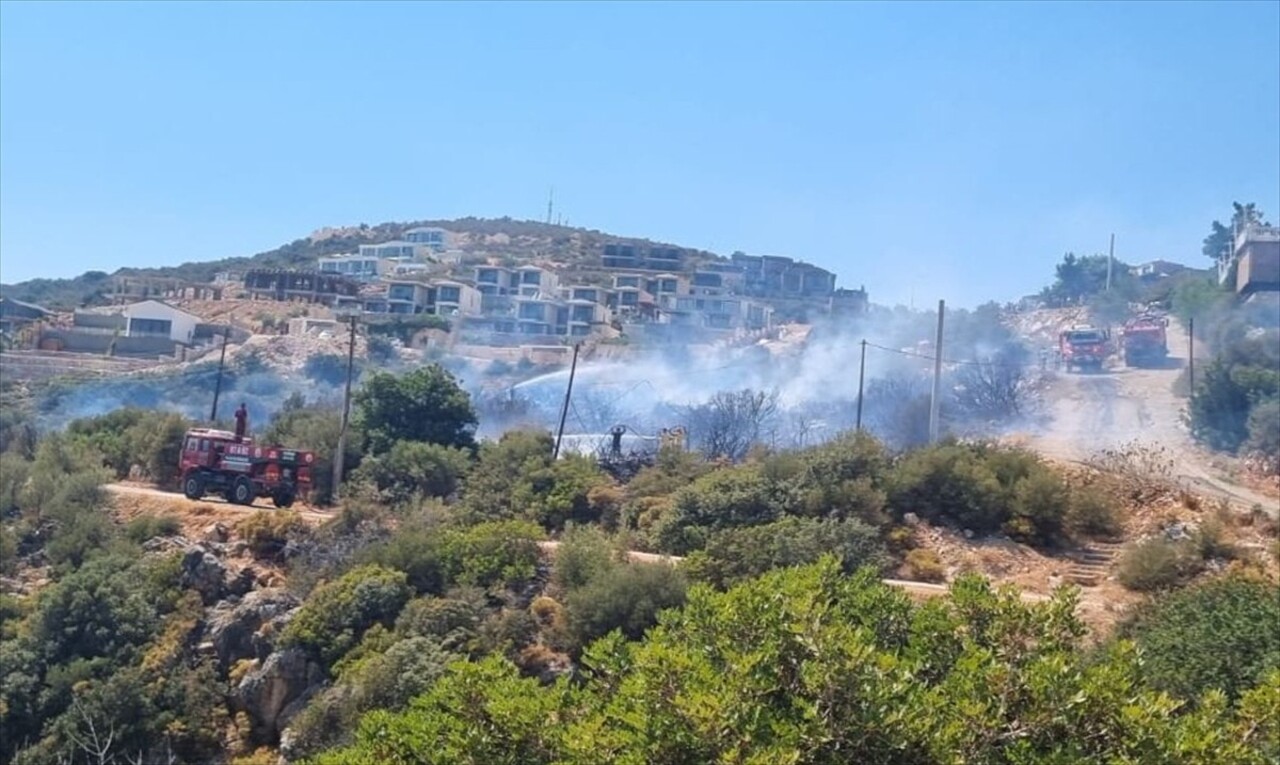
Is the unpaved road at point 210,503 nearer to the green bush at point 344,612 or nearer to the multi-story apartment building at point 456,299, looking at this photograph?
the green bush at point 344,612

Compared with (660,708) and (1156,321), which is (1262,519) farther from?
(1156,321)

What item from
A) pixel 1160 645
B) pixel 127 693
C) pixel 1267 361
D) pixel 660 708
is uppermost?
pixel 1267 361

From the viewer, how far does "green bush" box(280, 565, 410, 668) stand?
81.9 feet

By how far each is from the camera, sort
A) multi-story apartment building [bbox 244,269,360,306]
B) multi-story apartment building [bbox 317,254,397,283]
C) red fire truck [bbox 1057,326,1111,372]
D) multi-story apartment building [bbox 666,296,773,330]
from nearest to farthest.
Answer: red fire truck [bbox 1057,326,1111,372], multi-story apartment building [bbox 666,296,773,330], multi-story apartment building [bbox 244,269,360,306], multi-story apartment building [bbox 317,254,397,283]

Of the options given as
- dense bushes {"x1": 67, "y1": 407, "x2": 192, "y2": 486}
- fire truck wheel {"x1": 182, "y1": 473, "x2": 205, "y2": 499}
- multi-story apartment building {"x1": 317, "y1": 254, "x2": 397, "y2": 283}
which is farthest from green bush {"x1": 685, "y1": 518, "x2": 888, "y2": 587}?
multi-story apartment building {"x1": 317, "y1": 254, "x2": 397, "y2": 283}

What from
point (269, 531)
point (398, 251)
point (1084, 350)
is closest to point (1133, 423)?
point (1084, 350)

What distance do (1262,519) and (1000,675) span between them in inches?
1022

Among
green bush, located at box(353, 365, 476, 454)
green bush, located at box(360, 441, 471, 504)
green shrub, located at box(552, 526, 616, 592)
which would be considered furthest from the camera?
green bush, located at box(353, 365, 476, 454)

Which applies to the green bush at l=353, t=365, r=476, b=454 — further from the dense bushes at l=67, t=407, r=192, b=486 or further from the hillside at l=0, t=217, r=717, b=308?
the hillside at l=0, t=217, r=717, b=308

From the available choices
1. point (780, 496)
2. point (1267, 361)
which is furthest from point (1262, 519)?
point (1267, 361)

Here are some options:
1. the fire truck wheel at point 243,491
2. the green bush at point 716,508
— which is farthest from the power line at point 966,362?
the fire truck wheel at point 243,491

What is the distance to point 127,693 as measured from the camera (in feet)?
78.0

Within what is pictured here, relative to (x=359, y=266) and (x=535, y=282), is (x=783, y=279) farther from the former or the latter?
(x=359, y=266)

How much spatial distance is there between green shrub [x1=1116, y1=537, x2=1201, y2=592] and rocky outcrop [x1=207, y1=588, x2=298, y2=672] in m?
16.4
